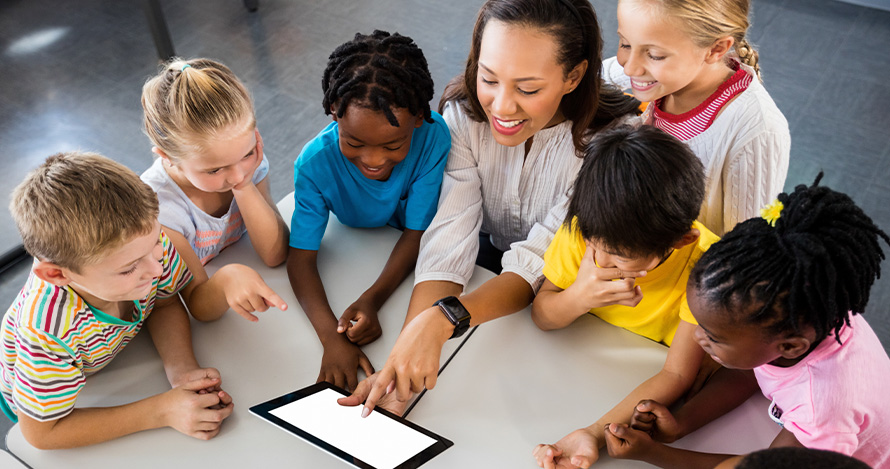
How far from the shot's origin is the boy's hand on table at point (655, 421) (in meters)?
1.08

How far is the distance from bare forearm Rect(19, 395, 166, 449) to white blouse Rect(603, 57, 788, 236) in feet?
3.63

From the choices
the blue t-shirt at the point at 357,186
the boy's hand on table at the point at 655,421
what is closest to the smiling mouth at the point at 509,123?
the blue t-shirt at the point at 357,186

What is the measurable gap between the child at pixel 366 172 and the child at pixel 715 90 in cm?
43

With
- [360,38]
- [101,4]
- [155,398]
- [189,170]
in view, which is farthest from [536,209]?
[101,4]

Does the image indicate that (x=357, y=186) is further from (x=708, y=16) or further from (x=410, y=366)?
(x=708, y=16)

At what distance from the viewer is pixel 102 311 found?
3.81 feet

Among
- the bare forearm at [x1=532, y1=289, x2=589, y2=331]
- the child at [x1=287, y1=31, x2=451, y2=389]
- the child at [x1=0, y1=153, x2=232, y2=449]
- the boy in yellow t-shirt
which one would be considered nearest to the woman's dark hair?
the child at [x1=287, y1=31, x2=451, y2=389]

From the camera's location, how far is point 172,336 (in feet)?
4.05

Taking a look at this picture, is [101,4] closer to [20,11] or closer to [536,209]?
[20,11]

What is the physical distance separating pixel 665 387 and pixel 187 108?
3.22 ft

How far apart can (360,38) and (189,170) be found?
0.42 meters

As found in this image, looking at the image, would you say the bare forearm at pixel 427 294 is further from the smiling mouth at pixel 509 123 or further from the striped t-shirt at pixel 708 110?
the striped t-shirt at pixel 708 110

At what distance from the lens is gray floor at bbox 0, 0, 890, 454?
2691mm

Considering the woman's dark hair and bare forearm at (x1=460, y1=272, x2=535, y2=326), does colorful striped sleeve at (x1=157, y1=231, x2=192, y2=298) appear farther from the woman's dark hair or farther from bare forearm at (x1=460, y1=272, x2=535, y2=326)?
the woman's dark hair
